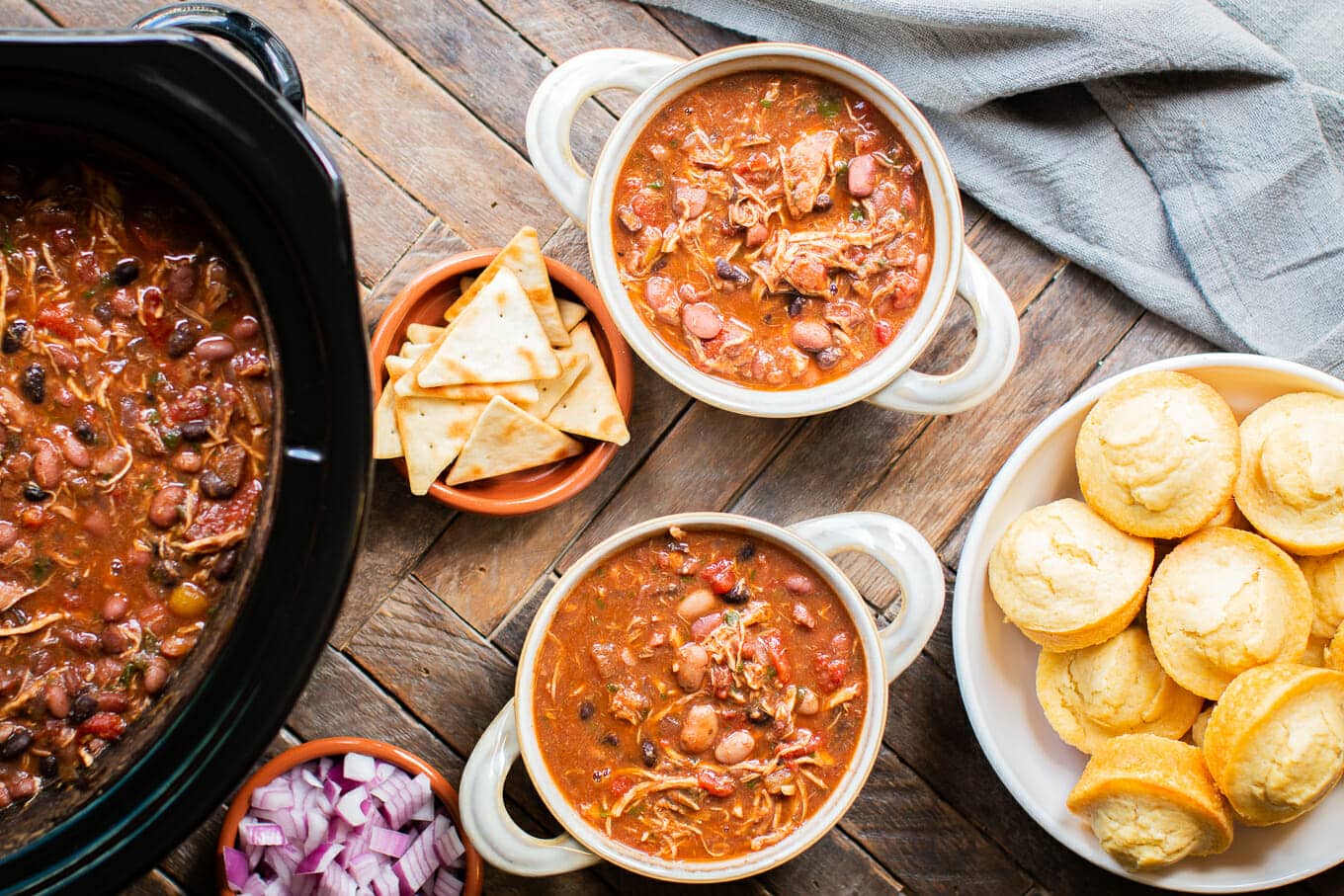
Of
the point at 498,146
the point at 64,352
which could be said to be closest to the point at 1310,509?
the point at 498,146

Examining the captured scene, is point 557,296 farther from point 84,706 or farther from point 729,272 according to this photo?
point 84,706

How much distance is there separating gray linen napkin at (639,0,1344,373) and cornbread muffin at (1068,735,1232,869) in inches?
35.9

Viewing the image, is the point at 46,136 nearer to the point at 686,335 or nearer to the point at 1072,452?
the point at 686,335

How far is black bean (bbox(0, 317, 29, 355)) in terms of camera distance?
171cm

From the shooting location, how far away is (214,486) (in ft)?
5.59

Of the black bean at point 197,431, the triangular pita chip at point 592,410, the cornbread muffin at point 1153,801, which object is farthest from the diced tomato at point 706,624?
the black bean at point 197,431

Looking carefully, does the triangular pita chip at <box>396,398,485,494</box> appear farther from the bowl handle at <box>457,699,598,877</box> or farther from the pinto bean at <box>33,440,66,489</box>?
the pinto bean at <box>33,440,66,489</box>

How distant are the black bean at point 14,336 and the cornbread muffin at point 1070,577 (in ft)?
5.84

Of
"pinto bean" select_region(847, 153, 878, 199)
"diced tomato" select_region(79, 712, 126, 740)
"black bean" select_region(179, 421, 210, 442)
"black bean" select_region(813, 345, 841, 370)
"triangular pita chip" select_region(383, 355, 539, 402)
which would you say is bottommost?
"diced tomato" select_region(79, 712, 126, 740)

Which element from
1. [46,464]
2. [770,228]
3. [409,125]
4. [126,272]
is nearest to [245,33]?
[126,272]

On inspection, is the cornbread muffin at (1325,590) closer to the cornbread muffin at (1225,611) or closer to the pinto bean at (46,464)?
the cornbread muffin at (1225,611)

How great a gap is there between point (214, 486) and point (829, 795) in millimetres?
1319

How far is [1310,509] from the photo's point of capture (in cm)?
205

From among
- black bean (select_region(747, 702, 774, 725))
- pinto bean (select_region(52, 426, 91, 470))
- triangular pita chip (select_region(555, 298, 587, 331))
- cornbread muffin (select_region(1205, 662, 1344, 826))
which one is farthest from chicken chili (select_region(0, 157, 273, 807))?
cornbread muffin (select_region(1205, 662, 1344, 826))
